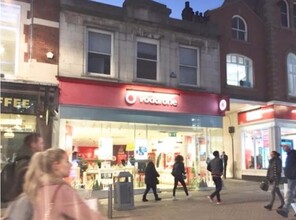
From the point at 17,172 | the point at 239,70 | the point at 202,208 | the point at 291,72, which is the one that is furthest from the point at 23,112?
the point at 291,72

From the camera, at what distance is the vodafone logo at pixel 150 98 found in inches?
674

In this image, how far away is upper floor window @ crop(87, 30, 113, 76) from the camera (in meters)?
16.9

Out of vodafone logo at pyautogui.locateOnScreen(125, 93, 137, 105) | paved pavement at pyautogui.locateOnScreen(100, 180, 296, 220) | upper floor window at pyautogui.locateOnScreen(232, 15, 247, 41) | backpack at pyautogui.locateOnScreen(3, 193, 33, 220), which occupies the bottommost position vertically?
paved pavement at pyautogui.locateOnScreen(100, 180, 296, 220)

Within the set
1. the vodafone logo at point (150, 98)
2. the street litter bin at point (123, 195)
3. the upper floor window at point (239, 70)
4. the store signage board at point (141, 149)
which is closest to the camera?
the street litter bin at point (123, 195)

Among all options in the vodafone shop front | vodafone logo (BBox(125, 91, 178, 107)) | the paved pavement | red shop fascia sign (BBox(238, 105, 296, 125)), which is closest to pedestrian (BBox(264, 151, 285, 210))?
the paved pavement

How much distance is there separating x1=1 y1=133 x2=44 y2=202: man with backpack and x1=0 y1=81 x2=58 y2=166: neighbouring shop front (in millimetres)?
9767

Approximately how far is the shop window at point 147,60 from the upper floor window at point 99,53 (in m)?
1.39

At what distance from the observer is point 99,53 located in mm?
17125

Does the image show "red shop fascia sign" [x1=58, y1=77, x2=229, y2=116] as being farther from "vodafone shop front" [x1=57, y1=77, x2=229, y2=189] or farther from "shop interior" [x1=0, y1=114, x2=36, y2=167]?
"shop interior" [x1=0, y1=114, x2=36, y2=167]

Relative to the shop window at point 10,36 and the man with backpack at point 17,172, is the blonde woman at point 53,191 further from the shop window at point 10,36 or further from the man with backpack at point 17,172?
the shop window at point 10,36

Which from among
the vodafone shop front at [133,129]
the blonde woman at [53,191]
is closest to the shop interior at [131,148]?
the vodafone shop front at [133,129]

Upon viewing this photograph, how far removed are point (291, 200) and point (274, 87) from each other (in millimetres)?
11462

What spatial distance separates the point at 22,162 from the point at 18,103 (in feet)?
33.9

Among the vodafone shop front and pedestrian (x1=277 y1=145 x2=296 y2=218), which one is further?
the vodafone shop front
